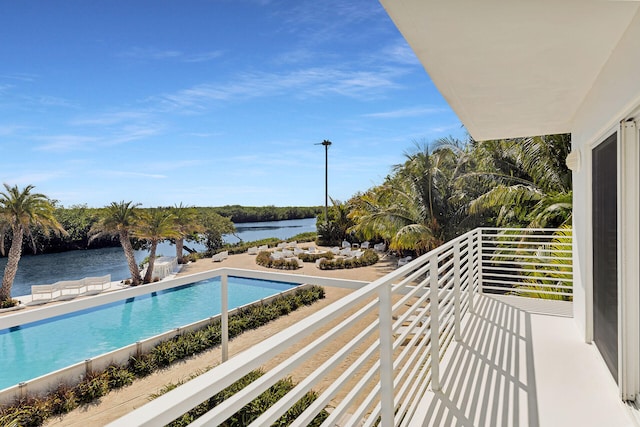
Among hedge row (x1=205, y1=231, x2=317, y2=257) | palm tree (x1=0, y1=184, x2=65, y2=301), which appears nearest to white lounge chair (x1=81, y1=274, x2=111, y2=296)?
palm tree (x1=0, y1=184, x2=65, y2=301)

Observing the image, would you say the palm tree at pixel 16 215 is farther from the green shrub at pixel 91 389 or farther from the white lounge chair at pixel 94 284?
the green shrub at pixel 91 389

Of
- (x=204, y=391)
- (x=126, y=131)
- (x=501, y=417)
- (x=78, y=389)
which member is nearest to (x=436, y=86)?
(x=501, y=417)

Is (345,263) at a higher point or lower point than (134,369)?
higher

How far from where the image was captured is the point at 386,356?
1.96 metres

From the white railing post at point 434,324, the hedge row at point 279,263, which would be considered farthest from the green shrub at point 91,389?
the hedge row at point 279,263

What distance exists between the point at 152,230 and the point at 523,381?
A: 1811cm

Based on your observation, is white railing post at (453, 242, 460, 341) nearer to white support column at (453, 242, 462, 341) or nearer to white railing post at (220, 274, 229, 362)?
white support column at (453, 242, 462, 341)

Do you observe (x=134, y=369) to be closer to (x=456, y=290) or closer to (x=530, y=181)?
(x=456, y=290)

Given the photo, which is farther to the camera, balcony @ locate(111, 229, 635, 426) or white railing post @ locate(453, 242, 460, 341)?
white railing post @ locate(453, 242, 460, 341)

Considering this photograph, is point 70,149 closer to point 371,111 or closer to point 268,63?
point 268,63

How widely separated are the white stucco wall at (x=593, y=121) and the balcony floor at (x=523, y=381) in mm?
487

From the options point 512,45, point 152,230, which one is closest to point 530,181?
point 512,45

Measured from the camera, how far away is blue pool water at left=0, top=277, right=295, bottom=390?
1014 centimetres

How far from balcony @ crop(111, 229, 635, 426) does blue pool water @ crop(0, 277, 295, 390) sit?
366 inches
